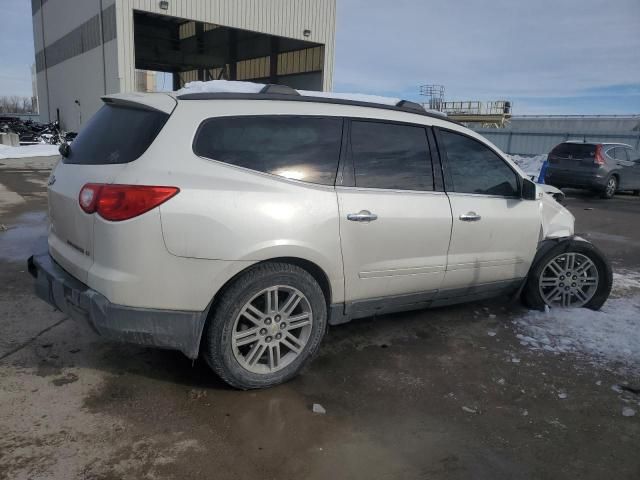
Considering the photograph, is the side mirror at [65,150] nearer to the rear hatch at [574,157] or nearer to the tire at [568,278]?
the tire at [568,278]

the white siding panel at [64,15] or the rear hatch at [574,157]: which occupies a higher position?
the white siding panel at [64,15]

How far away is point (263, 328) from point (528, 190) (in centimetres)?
257

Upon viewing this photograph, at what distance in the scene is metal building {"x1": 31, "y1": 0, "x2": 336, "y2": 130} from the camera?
65.9 feet

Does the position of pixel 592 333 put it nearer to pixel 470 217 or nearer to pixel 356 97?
pixel 470 217

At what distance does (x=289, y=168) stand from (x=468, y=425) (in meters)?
1.87

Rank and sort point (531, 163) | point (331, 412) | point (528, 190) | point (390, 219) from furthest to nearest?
point (531, 163), point (528, 190), point (390, 219), point (331, 412)

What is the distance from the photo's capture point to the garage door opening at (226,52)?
26.4 m

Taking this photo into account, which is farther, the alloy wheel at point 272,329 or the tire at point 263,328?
the alloy wheel at point 272,329

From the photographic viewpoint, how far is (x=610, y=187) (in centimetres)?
1464

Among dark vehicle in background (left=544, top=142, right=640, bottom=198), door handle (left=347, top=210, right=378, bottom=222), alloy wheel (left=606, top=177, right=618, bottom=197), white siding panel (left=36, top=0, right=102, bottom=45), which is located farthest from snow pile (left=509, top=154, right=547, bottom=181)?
door handle (left=347, top=210, right=378, bottom=222)

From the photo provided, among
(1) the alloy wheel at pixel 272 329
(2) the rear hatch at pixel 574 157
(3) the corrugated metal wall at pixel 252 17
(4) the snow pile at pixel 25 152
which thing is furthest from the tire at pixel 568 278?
(4) the snow pile at pixel 25 152

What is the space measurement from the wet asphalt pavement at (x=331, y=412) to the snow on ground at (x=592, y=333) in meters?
0.17

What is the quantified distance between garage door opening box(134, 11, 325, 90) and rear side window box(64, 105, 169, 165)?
73.9 ft

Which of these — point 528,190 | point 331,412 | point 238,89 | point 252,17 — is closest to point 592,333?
point 528,190
